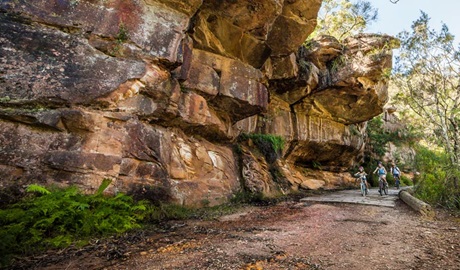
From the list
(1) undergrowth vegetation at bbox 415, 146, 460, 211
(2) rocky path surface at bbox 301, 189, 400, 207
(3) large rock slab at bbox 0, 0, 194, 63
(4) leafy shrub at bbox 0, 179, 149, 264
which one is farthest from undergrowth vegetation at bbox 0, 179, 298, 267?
(1) undergrowth vegetation at bbox 415, 146, 460, 211

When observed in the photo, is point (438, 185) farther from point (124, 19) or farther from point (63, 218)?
point (124, 19)

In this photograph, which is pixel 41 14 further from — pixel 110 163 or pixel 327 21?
pixel 327 21

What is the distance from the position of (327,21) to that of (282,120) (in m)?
9.57

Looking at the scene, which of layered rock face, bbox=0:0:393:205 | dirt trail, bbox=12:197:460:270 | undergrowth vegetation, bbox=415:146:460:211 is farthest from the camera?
undergrowth vegetation, bbox=415:146:460:211

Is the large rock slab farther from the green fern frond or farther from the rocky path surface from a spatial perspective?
the rocky path surface

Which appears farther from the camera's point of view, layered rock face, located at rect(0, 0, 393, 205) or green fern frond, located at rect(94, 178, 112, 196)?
layered rock face, located at rect(0, 0, 393, 205)

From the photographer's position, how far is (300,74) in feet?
53.2

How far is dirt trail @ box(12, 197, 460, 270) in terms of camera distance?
372cm

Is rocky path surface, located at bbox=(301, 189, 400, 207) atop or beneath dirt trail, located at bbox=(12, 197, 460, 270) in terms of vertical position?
beneath

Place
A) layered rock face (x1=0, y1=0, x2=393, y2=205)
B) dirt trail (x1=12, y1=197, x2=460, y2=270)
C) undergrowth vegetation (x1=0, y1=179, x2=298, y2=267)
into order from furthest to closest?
layered rock face (x1=0, y1=0, x2=393, y2=205) → undergrowth vegetation (x1=0, y1=179, x2=298, y2=267) → dirt trail (x1=12, y1=197, x2=460, y2=270)

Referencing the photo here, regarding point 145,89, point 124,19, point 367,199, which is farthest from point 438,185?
point 124,19

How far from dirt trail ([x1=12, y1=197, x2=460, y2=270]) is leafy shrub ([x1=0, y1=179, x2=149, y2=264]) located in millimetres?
687

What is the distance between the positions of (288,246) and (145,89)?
6171 millimetres

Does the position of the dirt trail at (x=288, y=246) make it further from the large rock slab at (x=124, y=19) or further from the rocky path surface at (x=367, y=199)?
the large rock slab at (x=124, y=19)
